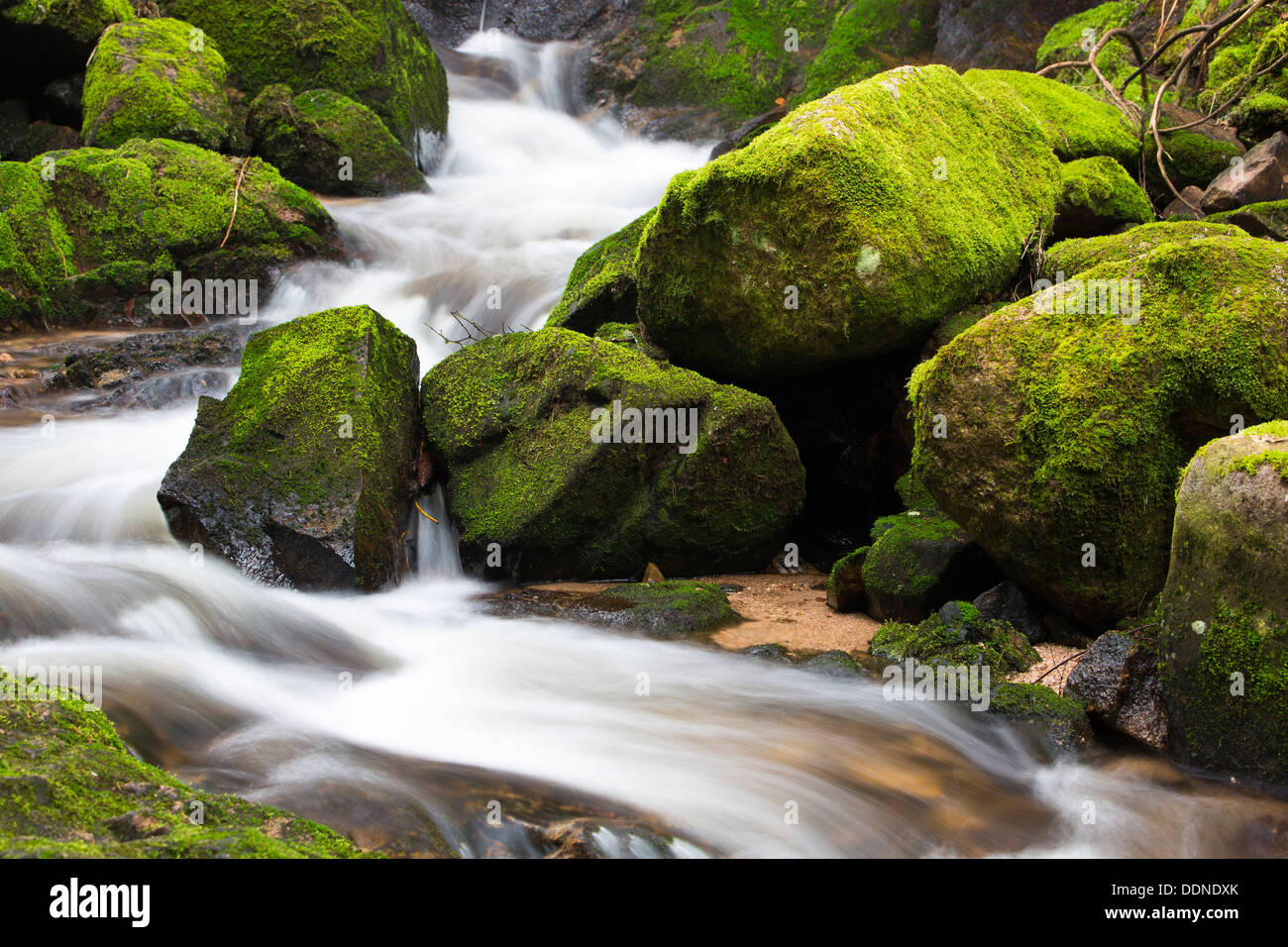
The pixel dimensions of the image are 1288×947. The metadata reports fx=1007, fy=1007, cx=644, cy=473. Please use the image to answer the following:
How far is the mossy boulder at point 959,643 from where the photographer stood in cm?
494

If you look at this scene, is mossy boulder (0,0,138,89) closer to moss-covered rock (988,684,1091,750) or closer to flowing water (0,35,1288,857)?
Result: flowing water (0,35,1288,857)

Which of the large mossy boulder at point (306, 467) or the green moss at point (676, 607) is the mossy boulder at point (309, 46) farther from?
the green moss at point (676, 607)

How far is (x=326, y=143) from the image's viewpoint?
528 inches

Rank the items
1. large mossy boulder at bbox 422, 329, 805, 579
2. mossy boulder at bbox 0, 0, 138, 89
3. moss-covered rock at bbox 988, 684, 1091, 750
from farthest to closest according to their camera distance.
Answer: mossy boulder at bbox 0, 0, 138, 89
large mossy boulder at bbox 422, 329, 805, 579
moss-covered rock at bbox 988, 684, 1091, 750

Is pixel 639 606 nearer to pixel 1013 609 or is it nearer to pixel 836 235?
pixel 1013 609

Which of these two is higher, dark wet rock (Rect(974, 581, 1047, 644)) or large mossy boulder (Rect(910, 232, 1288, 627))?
large mossy boulder (Rect(910, 232, 1288, 627))

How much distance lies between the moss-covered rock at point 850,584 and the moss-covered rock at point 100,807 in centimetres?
393

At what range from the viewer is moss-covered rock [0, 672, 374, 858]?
2.27 meters

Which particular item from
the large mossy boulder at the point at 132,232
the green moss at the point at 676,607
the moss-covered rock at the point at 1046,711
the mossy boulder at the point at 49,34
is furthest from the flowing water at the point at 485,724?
the mossy boulder at the point at 49,34

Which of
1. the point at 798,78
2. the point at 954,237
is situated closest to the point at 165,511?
the point at 954,237

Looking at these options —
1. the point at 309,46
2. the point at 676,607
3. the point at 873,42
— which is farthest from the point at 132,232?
the point at 873,42

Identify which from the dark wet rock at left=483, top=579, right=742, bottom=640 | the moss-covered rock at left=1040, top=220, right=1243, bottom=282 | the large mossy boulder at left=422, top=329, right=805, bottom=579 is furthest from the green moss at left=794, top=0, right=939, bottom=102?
the dark wet rock at left=483, top=579, right=742, bottom=640

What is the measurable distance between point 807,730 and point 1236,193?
22.2 feet

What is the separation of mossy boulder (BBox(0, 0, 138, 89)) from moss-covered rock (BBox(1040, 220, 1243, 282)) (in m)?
11.8
